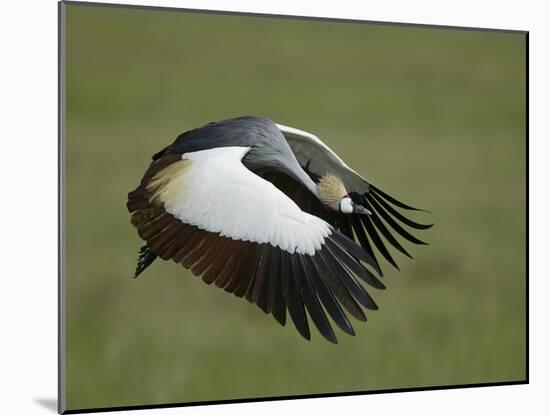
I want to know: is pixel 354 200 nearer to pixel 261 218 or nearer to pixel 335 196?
pixel 335 196

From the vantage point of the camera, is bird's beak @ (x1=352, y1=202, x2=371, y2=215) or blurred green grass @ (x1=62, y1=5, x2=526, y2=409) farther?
bird's beak @ (x1=352, y1=202, x2=371, y2=215)

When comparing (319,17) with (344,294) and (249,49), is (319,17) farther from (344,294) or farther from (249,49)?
(344,294)

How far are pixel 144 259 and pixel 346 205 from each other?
0.76 meters

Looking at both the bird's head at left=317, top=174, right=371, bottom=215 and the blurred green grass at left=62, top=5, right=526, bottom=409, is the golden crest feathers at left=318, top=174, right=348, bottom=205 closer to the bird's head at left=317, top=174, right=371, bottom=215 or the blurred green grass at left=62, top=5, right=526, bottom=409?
the bird's head at left=317, top=174, right=371, bottom=215

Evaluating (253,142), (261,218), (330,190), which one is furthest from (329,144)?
(261,218)

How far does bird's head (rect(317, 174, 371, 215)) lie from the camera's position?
383 centimetres

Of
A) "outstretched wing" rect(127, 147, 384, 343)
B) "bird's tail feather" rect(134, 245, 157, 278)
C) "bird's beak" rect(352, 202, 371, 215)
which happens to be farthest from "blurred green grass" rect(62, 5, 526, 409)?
"outstretched wing" rect(127, 147, 384, 343)

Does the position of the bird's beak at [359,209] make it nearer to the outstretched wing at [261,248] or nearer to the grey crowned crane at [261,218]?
the grey crowned crane at [261,218]

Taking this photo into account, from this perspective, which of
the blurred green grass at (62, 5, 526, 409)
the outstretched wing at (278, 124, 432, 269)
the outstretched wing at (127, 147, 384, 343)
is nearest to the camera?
the outstretched wing at (127, 147, 384, 343)

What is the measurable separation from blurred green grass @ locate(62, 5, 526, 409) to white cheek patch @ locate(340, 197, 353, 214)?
0.17 metres

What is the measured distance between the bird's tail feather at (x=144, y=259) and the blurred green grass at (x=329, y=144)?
0.10 feet

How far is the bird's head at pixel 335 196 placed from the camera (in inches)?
151

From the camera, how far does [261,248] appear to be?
325 centimetres

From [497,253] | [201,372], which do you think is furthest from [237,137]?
[497,253]
